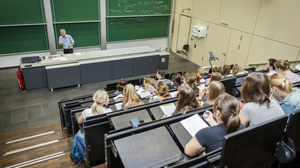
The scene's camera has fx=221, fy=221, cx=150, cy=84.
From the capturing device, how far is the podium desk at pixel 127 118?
2299 mm

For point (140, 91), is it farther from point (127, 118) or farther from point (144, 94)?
point (127, 118)

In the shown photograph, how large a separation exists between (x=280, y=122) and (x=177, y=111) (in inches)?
43.4

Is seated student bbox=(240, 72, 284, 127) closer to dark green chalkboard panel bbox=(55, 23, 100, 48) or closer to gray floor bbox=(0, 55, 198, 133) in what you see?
gray floor bbox=(0, 55, 198, 133)

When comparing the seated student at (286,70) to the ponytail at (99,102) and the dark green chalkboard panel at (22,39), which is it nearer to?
the ponytail at (99,102)

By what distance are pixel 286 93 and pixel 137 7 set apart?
6505mm

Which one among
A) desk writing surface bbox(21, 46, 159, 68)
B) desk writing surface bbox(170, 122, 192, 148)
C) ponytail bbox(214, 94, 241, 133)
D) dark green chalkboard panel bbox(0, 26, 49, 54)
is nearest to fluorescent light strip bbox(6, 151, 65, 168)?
desk writing surface bbox(170, 122, 192, 148)

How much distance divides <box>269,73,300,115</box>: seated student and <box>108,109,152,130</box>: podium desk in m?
1.51

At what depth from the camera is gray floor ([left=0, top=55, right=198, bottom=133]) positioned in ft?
15.1

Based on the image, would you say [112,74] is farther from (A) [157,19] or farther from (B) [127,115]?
(B) [127,115]

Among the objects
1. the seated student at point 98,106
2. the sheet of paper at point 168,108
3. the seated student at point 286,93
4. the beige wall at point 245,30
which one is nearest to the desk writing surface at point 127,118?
the sheet of paper at point 168,108

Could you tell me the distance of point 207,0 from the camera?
7.56 m

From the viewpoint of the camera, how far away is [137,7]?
8023 millimetres

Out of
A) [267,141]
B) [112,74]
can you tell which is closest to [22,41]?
[112,74]

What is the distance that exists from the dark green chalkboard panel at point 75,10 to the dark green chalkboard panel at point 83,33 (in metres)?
0.21
